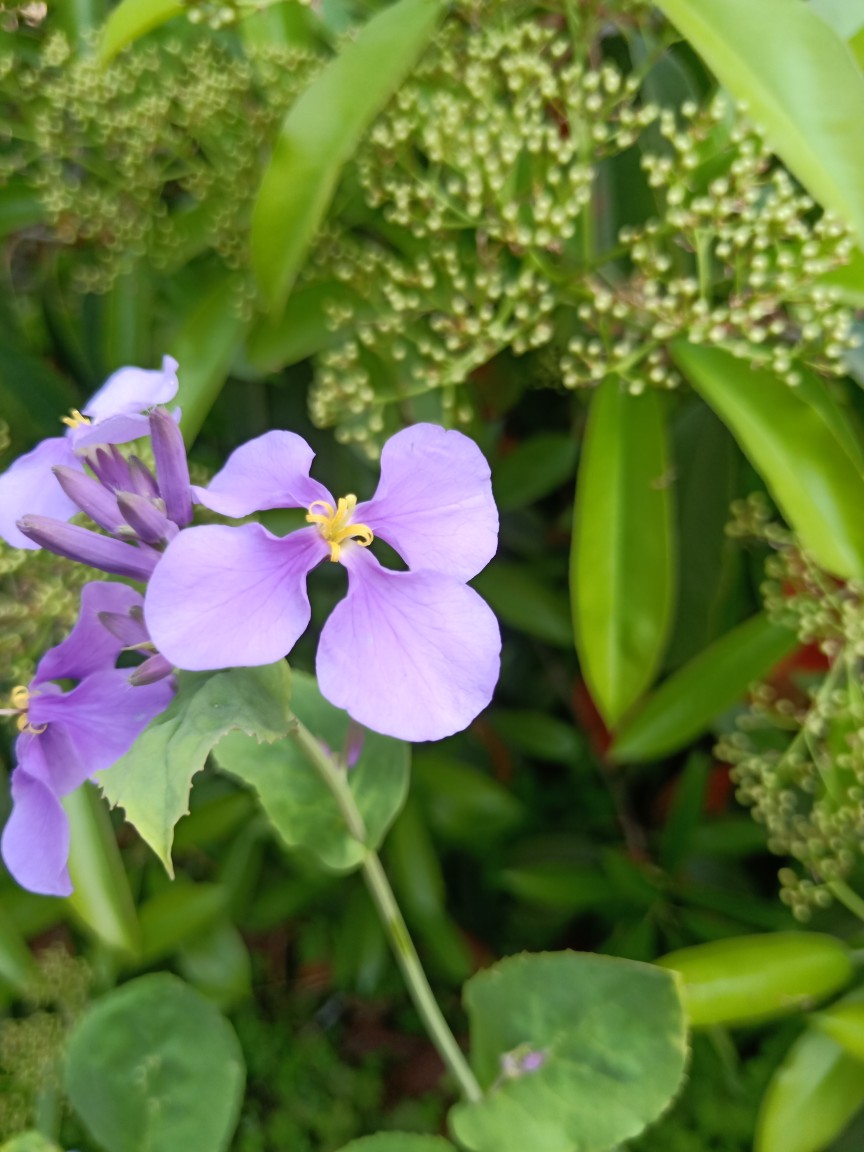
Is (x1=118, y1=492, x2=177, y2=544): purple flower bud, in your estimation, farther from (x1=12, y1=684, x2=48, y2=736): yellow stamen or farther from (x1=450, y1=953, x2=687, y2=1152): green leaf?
(x1=450, y1=953, x2=687, y2=1152): green leaf

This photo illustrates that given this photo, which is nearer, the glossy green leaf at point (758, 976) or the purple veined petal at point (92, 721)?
the purple veined petal at point (92, 721)

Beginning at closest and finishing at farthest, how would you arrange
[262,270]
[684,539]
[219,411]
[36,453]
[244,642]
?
[244,642] → [36,453] → [262,270] → [684,539] → [219,411]

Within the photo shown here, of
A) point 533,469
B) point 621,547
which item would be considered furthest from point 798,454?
point 533,469

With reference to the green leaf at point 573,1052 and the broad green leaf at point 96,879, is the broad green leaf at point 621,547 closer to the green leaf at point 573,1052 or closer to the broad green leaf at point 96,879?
the green leaf at point 573,1052

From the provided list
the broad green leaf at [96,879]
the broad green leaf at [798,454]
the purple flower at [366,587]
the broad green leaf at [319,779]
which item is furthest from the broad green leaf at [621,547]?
the broad green leaf at [96,879]

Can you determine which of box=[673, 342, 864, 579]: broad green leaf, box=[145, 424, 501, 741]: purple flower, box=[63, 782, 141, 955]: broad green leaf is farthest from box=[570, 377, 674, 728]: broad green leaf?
box=[63, 782, 141, 955]: broad green leaf

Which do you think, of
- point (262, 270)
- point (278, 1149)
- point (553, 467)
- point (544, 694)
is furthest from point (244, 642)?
point (278, 1149)

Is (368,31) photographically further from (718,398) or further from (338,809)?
(338,809)

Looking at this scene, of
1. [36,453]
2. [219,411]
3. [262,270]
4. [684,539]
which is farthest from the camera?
[219,411]
